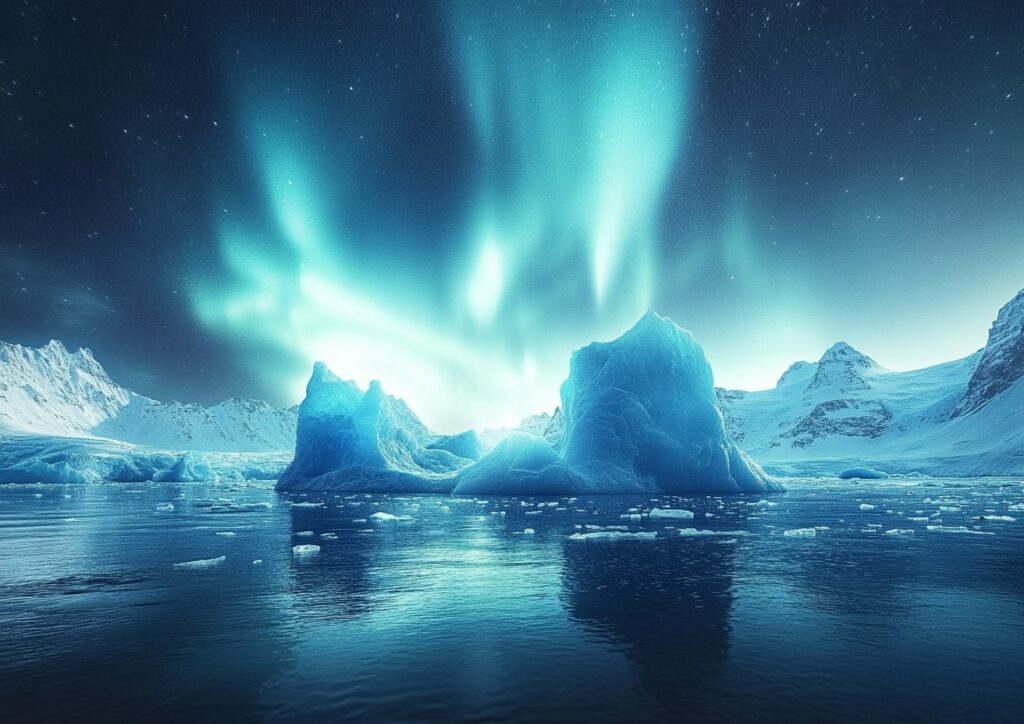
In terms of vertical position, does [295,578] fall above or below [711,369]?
below

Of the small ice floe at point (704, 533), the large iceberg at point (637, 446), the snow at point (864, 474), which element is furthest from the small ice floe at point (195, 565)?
the snow at point (864, 474)

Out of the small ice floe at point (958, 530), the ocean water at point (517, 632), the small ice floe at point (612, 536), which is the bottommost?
the ocean water at point (517, 632)

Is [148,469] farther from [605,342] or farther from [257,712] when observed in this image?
[257,712]

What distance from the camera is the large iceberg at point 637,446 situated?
5388 cm

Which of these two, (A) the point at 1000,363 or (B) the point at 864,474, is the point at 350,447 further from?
(A) the point at 1000,363

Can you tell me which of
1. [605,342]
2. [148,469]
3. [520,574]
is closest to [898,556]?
[520,574]

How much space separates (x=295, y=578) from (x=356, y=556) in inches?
157

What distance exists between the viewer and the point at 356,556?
1900cm

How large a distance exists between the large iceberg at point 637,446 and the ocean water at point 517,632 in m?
32.4

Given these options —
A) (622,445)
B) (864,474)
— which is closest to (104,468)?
(622,445)

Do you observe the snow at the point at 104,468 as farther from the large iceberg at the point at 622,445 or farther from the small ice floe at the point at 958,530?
the small ice floe at the point at 958,530

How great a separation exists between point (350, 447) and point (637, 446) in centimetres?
3911

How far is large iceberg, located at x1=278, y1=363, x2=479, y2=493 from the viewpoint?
2586 inches

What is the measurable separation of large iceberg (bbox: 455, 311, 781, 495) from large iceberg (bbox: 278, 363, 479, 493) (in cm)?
1259
